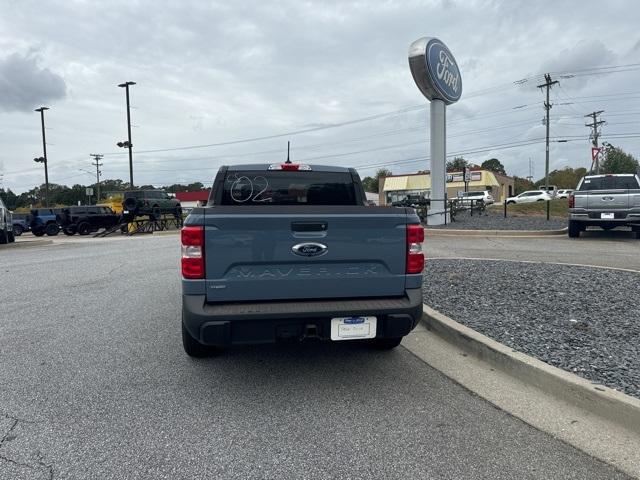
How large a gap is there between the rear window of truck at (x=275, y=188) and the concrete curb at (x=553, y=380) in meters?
2.04

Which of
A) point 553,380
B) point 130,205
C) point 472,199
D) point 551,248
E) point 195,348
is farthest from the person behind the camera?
point 130,205

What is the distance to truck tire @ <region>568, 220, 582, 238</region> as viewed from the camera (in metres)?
14.1

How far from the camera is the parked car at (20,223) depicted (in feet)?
109

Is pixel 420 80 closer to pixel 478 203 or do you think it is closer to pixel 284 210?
pixel 478 203

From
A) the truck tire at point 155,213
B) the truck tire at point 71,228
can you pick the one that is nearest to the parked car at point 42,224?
the truck tire at point 71,228

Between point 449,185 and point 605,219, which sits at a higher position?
point 449,185

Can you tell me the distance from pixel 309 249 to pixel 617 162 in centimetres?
6968

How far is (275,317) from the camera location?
134 inches

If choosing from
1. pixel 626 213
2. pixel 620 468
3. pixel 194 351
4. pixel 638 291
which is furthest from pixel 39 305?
pixel 626 213

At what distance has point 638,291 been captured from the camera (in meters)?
6.30

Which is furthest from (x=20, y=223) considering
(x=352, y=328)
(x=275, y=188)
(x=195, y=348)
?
(x=352, y=328)

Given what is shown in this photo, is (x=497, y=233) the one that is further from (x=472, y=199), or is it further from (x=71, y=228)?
(x=71, y=228)

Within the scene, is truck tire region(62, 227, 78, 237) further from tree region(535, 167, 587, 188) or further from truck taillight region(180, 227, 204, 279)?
tree region(535, 167, 587, 188)

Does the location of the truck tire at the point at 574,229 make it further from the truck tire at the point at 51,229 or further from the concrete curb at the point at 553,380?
the truck tire at the point at 51,229
